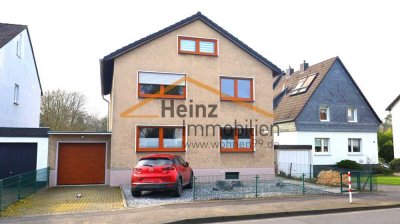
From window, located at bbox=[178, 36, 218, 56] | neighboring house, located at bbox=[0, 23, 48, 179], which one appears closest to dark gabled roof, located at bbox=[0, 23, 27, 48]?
neighboring house, located at bbox=[0, 23, 48, 179]

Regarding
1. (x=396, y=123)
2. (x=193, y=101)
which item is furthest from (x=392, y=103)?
(x=193, y=101)

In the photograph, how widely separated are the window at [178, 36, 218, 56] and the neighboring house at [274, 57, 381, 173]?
11091mm

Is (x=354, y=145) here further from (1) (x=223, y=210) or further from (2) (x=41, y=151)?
(2) (x=41, y=151)

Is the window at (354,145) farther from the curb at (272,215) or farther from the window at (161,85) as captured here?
the window at (161,85)

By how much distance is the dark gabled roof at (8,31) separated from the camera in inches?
812

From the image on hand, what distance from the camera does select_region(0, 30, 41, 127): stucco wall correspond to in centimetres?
2025

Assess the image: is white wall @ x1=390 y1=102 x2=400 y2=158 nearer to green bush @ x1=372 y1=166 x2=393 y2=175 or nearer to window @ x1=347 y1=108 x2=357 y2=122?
green bush @ x1=372 y1=166 x2=393 y2=175

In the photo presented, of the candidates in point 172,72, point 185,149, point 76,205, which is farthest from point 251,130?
point 76,205

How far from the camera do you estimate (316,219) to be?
10055 mm

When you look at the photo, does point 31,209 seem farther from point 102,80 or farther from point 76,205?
point 102,80

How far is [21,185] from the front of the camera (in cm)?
1259

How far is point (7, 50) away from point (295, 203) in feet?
61.0

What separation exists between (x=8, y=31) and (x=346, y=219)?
74.0 feet

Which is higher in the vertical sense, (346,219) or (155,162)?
(155,162)
